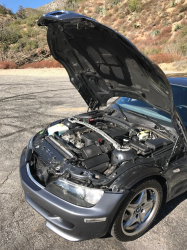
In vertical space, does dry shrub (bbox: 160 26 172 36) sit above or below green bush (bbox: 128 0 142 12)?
below

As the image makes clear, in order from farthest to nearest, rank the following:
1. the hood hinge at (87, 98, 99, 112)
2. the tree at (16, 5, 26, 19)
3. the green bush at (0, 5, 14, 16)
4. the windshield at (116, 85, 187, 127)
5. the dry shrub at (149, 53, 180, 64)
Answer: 1. the tree at (16, 5, 26, 19)
2. the green bush at (0, 5, 14, 16)
3. the dry shrub at (149, 53, 180, 64)
4. the hood hinge at (87, 98, 99, 112)
5. the windshield at (116, 85, 187, 127)

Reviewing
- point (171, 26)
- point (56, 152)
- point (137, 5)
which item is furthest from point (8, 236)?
point (137, 5)

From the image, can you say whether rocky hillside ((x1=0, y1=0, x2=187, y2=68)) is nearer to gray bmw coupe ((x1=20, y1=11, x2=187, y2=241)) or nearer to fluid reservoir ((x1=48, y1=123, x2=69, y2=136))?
gray bmw coupe ((x1=20, y1=11, x2=187, y2=241))

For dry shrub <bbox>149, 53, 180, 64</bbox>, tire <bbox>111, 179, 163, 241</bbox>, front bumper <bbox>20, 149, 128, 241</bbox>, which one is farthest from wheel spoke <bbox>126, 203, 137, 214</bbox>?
dry shrub <bbox>149, 53, 180, 64</bbox>

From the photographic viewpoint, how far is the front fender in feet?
8.09

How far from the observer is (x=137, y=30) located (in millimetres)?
31594

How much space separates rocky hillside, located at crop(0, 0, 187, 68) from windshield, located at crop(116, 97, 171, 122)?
57.4 feet

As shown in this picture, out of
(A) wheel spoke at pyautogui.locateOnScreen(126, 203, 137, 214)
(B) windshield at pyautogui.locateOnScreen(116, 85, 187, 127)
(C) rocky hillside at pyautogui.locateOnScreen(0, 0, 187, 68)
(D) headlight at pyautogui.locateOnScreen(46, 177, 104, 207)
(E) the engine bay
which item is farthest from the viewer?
(C) rocky hillside at pyautogui.locateOnScreen(0, 0, 187, 68)

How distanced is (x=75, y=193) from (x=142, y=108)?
2056 mm

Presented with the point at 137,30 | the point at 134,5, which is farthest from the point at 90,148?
the point at 134,5

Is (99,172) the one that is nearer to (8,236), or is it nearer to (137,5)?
(8,236)

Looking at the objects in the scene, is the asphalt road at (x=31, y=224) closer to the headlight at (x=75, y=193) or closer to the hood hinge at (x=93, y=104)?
the headlight at (x=75, y=193)

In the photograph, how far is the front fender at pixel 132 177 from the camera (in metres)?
2.46

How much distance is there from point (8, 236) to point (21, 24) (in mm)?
39737
